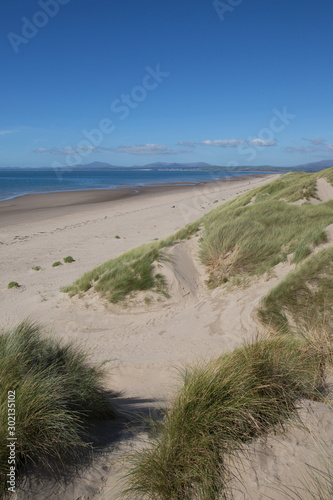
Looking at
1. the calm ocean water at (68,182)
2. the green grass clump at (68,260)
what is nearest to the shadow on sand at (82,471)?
the green grass clump at (68,260)


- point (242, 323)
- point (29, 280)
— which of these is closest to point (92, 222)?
point (29, 280)

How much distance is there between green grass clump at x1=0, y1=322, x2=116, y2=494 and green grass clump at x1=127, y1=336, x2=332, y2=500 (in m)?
0.64

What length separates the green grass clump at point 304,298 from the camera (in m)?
5.22

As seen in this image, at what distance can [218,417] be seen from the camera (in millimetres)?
2621

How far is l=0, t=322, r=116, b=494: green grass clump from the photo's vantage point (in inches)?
94.5

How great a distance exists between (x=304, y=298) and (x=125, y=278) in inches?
157

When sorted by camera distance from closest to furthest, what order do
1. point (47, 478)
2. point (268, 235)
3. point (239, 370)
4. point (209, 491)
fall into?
point (209, 491)
point (47, 478)
point (239, 370)
point (268, 235)

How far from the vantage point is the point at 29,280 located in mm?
9609

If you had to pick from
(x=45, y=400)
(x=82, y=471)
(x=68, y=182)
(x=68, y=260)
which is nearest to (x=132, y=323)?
(x=45, y=400)

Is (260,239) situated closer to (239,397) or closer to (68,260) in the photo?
(239,397)

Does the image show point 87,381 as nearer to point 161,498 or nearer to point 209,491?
point 161,498

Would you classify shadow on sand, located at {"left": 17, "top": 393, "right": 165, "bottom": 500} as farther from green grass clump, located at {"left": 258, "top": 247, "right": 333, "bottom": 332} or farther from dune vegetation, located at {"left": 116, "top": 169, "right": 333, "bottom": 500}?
green grass clump, located at {"left": 258, "top": 247, "right": 333, "bottom": 332}

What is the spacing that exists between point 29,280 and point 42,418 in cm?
783

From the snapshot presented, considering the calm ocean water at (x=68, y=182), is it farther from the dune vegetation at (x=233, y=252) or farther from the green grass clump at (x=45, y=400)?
the green grass clump at (x=45, y=400)
